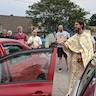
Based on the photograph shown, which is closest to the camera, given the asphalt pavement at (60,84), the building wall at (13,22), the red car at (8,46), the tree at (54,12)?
the red car at (8,46)

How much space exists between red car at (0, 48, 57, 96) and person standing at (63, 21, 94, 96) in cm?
157

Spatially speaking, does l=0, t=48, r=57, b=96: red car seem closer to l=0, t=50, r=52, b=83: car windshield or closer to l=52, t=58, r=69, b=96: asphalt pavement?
l=0, t=50, r=52, b=83: car windshield

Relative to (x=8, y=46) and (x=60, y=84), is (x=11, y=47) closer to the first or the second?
(x=8, y=46)

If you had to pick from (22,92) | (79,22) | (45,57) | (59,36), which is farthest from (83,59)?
(59,36)

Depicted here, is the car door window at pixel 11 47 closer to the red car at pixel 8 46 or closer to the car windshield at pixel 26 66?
the red car at pixel 8 46

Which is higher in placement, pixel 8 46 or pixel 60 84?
pixel 8 46

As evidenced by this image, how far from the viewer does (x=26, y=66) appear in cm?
537

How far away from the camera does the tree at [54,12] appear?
2886 inches

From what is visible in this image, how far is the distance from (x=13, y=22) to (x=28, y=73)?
74709 mm

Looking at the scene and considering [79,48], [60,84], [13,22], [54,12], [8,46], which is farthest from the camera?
[13,22]

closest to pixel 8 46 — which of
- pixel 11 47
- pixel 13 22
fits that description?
pixel 11 47

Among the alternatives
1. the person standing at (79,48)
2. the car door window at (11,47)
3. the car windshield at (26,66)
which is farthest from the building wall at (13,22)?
the car windshield at (26,66)

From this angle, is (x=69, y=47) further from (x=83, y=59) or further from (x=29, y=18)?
(x=29, y=18)

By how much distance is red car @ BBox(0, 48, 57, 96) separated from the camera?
507 cm
